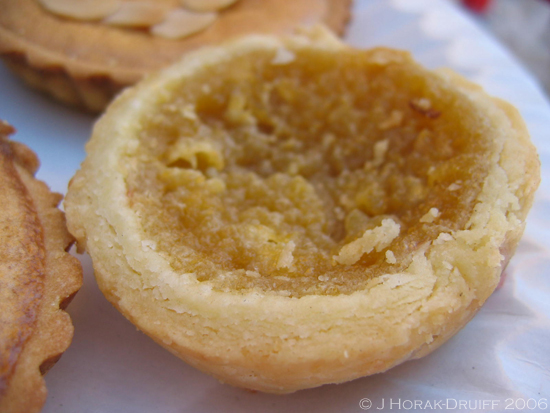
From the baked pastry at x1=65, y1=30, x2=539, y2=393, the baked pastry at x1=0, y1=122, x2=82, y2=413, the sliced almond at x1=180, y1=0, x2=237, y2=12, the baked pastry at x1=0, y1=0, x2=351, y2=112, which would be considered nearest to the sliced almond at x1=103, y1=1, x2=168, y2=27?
the baked pastry at x1=0, y1=0, x2=351, y2=112

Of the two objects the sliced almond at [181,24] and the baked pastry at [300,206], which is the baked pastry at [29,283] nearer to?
the baked pastry at [300,206]

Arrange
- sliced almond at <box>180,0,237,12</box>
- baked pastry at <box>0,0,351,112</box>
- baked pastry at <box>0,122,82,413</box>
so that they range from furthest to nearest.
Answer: sliced almond at <box>180,0,237,12</box>
baked pastry at <box>0,0,351,112</box>
baked pastry at <box>0,122,82,413</box>

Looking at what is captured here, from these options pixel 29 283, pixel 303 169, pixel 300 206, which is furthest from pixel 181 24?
pixel 29 283

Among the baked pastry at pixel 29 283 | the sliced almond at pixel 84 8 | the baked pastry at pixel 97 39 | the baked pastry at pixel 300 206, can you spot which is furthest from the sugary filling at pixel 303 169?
the sliced almond at pixel 84 8

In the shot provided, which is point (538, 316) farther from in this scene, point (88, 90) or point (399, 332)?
point (88, 90)

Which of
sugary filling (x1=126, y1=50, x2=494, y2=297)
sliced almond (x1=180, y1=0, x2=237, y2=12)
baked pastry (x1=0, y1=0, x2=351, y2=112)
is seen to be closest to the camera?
sugary filling (x1=126, y1=50, x2=494, y2=297)

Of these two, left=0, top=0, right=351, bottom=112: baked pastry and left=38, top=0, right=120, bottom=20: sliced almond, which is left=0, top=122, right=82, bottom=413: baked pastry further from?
left=38, top=0, right=120, bottom=20: sliced almond

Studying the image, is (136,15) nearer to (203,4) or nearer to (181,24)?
(181,24)
